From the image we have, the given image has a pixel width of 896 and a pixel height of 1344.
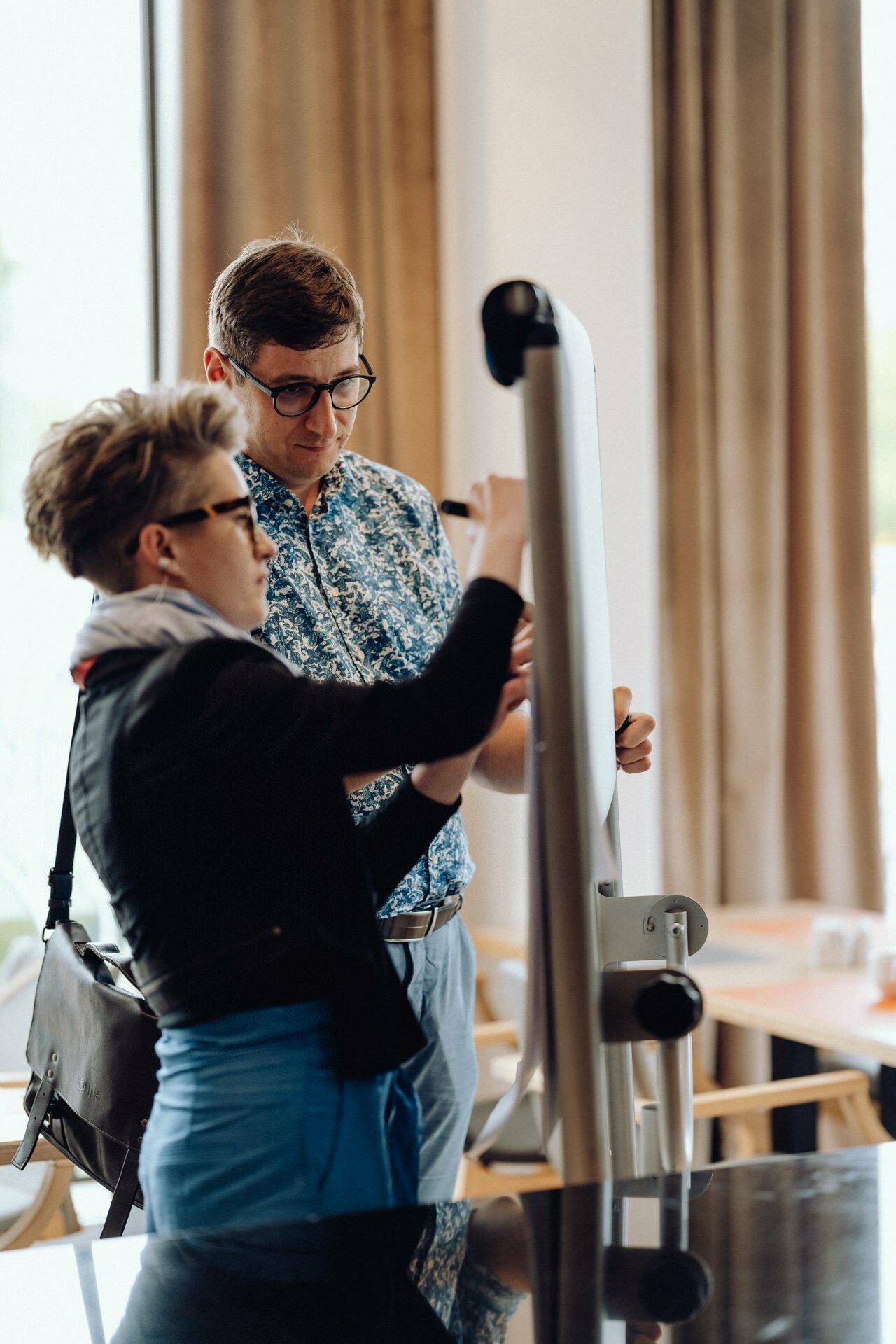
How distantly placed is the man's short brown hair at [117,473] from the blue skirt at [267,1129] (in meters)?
0.34

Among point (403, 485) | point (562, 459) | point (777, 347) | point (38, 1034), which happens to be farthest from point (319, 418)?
point (777, 347)

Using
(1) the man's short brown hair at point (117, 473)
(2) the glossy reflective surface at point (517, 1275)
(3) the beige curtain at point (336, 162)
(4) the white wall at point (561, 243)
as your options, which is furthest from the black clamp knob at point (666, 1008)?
(3) the beige curtain at point (336, 162)

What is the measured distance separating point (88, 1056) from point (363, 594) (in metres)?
0.52

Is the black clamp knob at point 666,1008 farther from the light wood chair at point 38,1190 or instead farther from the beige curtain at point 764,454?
the beige curtain at point 764,454

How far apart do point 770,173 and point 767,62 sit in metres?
0.30

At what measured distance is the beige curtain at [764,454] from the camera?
142 inches

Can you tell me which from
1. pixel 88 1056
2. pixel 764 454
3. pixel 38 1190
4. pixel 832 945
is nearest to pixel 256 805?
pixel 88 1056

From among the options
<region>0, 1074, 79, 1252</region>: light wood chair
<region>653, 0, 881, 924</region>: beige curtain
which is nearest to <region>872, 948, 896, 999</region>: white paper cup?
<region>653, 0, 881, 924</region>: beige curtain

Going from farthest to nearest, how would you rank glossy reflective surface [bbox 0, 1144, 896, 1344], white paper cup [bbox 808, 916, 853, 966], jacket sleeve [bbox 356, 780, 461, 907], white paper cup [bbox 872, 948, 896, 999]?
white paper cup [bbox 808, 916, 853, 966]
white paper cup [bbox 872, 948, 896, 999]
jacket sleeve [bbox 356, 780, 461, 907]
glossy reflective surface [bbox 0, 1144, 896, 1344]

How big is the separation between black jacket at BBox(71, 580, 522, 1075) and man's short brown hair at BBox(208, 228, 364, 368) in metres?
0.45

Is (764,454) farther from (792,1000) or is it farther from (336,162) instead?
(792,1000)

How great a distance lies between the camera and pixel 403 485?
1521 mm

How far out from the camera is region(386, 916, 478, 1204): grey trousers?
4.43 ft

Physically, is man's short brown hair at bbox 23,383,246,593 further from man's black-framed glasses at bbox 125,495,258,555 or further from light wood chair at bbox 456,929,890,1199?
light wood chair at bbox 456,929,890,1199
